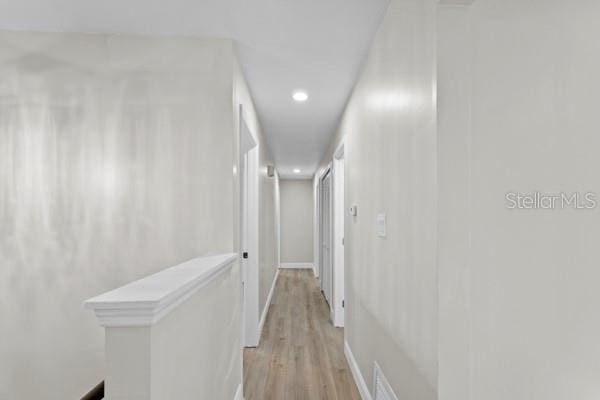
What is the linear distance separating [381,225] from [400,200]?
1.20ft

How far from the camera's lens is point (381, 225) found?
6.62ft

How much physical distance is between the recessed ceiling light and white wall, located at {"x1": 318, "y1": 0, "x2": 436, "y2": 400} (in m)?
0.67

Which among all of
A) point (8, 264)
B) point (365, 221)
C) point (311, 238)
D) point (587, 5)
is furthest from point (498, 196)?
point (311, 238)

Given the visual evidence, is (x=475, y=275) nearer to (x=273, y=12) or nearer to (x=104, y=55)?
(x=273, y=12)

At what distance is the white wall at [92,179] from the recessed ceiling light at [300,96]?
3.40ft

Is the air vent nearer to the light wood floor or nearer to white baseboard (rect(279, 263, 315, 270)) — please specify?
the light wood floor

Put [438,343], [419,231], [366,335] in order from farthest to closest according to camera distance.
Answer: [366,335] → [419,231] → [438,343]

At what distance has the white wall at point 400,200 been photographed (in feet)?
4.30

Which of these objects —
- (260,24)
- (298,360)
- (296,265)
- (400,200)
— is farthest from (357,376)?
(296,265)

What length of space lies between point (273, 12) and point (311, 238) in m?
8.20

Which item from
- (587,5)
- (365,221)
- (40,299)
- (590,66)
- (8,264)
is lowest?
(40,299)

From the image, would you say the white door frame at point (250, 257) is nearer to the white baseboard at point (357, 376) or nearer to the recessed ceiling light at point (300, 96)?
the recessed ceiling light at point (300, 96)

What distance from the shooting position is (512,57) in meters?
1.27

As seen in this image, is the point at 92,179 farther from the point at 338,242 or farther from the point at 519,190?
the point at 338,242
